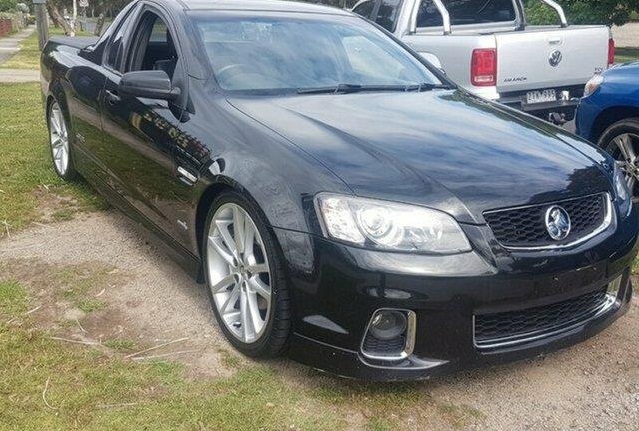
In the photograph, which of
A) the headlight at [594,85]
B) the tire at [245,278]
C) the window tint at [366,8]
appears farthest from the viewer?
the window tint at [366,8]

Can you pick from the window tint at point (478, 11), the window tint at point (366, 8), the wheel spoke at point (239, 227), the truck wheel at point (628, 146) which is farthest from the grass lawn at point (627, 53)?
the wheel spoke at point (239, 227)

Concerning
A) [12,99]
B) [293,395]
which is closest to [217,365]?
[293,395]

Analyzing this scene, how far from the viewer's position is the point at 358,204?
8.66 ft

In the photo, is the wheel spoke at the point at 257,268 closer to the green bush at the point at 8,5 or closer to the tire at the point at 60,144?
the tire at the point at 60,144

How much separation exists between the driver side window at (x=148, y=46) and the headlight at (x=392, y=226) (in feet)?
6.88

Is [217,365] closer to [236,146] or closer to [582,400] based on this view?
[236,146]

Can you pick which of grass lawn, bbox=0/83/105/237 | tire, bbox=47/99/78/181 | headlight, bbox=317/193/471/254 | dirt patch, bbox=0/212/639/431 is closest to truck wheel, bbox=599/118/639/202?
dirt patch, bbox=0/212/639/431

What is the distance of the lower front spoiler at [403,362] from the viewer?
2684 millimetres

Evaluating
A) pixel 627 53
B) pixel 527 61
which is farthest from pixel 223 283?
pixel 627 53

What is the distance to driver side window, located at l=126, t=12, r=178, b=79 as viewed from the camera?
170 inches

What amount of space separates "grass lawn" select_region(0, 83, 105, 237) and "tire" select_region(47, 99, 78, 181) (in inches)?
3.9

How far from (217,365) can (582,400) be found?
4.96 ft

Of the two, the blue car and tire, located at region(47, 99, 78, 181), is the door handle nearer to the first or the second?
tire, located at region(47, 99, 78, 181)

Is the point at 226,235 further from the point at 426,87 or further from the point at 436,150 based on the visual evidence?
the point at 426,87
